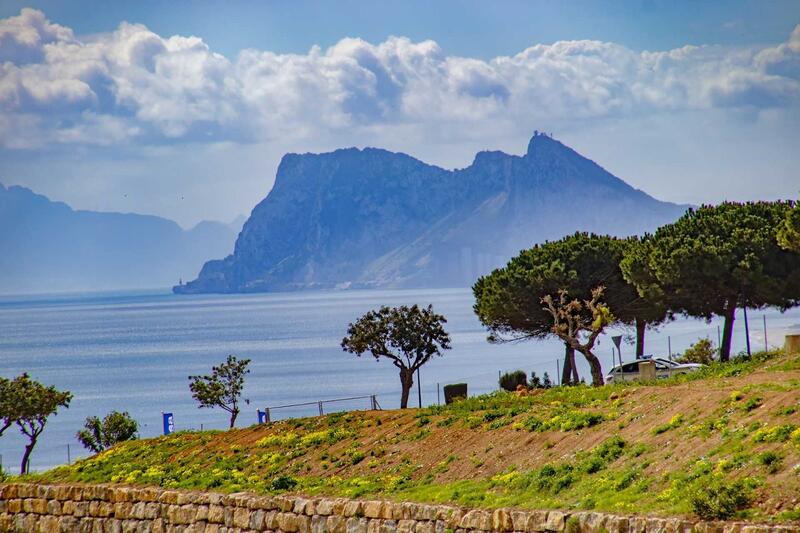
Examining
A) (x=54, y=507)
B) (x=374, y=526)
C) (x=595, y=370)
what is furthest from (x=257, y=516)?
(x=595, y=370)

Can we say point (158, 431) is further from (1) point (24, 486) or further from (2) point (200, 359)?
(2) point (200, 359)

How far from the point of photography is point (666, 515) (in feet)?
66.7

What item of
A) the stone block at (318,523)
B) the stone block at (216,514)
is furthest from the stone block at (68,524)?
the stone block at (318,523)

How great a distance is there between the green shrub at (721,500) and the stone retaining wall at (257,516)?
293 millimetres

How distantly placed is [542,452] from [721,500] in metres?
8.72

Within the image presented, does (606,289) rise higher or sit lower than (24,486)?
→ higher

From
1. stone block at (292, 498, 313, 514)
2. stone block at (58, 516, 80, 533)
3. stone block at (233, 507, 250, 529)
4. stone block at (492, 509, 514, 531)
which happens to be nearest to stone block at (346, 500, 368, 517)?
stone block at (292, 498, 313, 514)

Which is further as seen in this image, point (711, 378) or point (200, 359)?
point (200, 359)

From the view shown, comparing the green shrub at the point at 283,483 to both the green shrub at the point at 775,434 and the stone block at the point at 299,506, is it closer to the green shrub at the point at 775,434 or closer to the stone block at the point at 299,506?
the stone block at the point at 299,506

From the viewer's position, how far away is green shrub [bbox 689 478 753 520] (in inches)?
766

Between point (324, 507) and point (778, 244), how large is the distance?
95.6 feet

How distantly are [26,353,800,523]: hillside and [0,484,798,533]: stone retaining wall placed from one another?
26.2 inches

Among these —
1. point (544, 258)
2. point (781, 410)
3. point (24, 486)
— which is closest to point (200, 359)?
point (544, 258)

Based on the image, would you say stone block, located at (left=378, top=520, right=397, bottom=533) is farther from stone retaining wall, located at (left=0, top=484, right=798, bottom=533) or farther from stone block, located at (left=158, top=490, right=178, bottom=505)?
stone block, located at (left=158, top=490, right=178, bottom=505)
